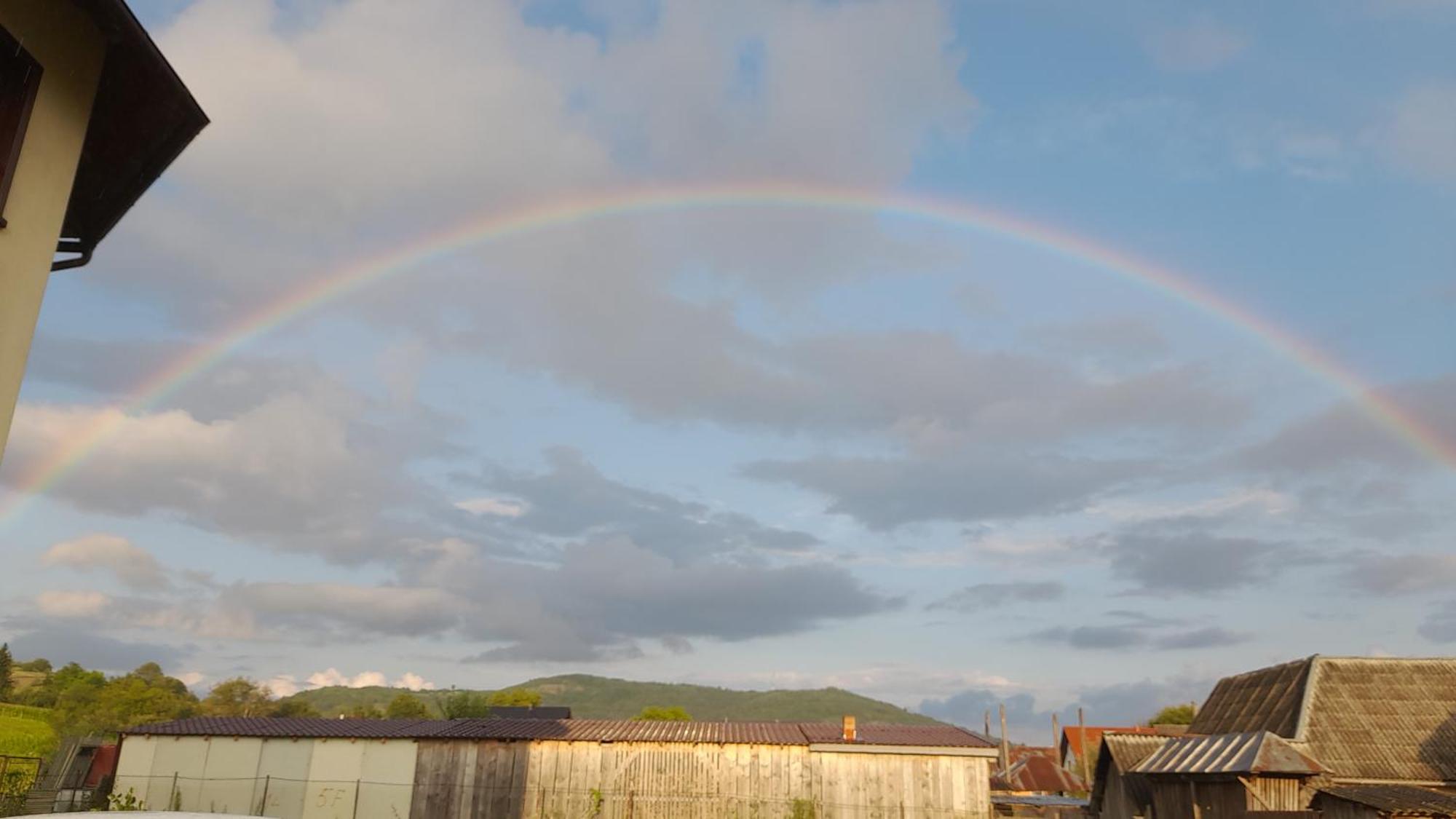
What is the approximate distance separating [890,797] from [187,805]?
71.1 feet

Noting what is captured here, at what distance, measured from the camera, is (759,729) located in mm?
28312

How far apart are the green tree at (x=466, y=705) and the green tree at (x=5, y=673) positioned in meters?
48.6

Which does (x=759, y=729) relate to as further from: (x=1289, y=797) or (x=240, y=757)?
(x=240, y=757)

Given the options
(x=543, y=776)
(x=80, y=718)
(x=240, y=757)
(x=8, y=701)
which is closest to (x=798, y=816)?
(x=543, y=776)

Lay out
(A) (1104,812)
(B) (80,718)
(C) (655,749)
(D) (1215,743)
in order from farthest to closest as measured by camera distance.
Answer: (B) (80,718) → (A) (1104,812) → (C) (655,749) → (D) (1215,743)

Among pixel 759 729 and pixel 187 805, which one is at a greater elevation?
pixel 759 729

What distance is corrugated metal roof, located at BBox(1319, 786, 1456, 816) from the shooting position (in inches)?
692

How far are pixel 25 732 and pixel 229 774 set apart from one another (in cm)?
4461

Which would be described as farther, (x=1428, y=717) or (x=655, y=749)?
(x=1428, y=717)

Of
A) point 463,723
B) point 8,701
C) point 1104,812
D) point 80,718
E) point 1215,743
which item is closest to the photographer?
point 1215,743

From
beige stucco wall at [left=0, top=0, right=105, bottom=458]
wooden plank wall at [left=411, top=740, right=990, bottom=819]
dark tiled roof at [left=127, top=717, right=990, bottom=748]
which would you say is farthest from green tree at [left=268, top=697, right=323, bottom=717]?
beige stucco wall at [left=0, top=0, right=105, bottom=458]

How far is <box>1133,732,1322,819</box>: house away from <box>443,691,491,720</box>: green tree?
54604 millimetres

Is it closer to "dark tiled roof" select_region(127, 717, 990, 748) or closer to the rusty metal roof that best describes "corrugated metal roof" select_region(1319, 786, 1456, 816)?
"dark tiled roof" select_region(127, 717, 990, 748)

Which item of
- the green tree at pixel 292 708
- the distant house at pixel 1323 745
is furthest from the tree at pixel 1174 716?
the green tree at pixel 292 708
